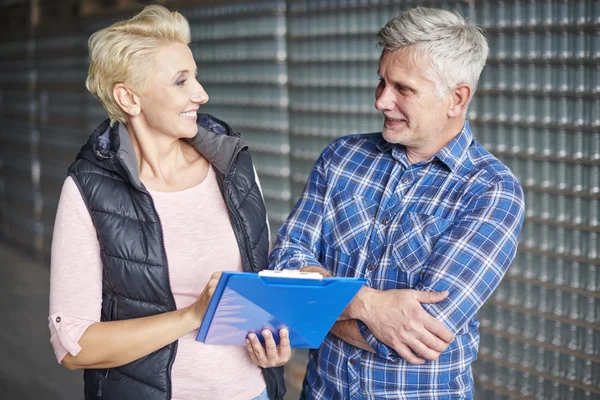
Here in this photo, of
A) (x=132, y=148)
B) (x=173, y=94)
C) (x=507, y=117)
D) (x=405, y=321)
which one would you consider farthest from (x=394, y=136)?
(x=507, y=117)

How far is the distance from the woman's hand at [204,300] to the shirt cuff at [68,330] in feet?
0.93

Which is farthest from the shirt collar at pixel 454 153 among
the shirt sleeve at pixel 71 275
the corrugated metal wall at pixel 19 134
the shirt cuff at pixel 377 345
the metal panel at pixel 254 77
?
the corrugated metal wall at pixel 19 134

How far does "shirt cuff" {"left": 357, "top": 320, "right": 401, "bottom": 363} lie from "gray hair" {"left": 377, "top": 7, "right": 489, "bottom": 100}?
0.66m

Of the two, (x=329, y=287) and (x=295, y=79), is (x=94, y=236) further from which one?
(x=295, y=79)

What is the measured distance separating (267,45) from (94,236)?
268cm

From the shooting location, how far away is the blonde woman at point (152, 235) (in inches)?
75.6

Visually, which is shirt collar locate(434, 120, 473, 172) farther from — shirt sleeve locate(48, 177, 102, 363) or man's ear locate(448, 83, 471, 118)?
shirt sleeve locate(48, 177, 102, 363)

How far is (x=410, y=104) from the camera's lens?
78.1 inches

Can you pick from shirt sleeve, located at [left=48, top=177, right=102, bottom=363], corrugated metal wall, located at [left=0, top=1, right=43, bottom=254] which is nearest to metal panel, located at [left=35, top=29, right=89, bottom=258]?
corrugated metal wall, located at [left=0, top=1, right=43, bottom=254]

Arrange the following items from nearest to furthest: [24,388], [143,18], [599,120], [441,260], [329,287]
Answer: [329,287]
[441,260]
[143,18]
[599,120]
[24,388]

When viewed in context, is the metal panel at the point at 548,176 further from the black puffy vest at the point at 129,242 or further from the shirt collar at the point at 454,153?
the black puffy vest at the point at 129,242

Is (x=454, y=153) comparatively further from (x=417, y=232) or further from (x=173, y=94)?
(x=173, y=94)

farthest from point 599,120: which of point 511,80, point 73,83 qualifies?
point 73,83

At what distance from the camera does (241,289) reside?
1648 mm
